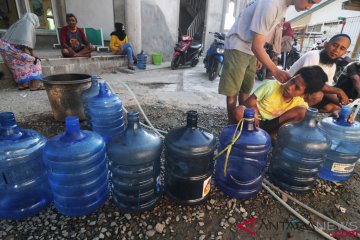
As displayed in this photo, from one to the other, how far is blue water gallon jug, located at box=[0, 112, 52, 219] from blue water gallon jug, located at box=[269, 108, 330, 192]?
83.9 inches

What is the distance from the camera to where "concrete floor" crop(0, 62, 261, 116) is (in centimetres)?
388

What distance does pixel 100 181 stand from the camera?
176cm

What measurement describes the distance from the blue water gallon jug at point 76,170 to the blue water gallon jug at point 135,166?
13cm

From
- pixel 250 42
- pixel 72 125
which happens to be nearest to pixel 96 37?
pixel 250 42

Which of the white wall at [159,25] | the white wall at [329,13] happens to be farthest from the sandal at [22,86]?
the white wall at [329,13]

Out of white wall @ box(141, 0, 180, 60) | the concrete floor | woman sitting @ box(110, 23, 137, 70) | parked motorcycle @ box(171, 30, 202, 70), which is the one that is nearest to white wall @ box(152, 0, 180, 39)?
white wall @ box(141, 0, 180, 60)

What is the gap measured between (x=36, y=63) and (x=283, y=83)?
191 inches

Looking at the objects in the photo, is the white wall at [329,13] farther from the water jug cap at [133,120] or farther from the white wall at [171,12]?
the water jug cap at [133,120]

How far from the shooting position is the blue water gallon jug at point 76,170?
1.50 metres

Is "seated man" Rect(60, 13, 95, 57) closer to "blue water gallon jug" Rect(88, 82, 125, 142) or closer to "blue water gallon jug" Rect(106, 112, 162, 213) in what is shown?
"blue water gallon jug" Rect(88, 82, 125, 142)

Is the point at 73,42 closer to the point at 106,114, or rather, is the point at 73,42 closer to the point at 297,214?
the point at 106,114

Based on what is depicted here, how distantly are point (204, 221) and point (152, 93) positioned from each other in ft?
12.3

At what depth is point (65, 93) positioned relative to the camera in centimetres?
291

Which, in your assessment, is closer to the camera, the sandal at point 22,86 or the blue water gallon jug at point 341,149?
the blue water gallon jug at point 341,149
